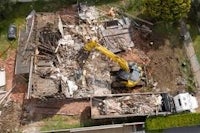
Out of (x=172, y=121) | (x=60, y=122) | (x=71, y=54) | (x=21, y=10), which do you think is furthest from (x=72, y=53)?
(x=172, y=121)

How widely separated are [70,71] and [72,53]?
55.6 inches

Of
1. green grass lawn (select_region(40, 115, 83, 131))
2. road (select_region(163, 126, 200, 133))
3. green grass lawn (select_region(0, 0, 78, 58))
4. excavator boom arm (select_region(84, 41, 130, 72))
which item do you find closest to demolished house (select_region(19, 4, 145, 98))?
green grass lawn (select_region(0, 0, 78, 58))

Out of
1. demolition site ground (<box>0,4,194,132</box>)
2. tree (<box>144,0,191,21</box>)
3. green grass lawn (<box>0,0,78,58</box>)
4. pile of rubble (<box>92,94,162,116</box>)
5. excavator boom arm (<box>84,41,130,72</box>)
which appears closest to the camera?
pile of rubble (<box>92,94,162,116</box>)

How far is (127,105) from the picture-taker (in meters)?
26.6

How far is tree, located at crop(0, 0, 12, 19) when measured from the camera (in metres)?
28.8

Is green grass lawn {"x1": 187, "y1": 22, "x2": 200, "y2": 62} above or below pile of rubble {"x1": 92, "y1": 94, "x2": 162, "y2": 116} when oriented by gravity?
above

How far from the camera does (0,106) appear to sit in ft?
88.5

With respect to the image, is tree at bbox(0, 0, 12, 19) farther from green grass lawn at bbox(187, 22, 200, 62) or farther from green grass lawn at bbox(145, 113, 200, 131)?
green grass lawn at bbox(187, 22, 200, 62)

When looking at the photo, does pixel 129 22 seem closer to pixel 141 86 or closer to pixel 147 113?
pixel 141 86

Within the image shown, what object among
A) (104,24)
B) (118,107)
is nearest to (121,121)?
(118,107)

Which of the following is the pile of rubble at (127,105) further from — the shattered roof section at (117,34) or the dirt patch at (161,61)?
the shattered roof section at (117,34)

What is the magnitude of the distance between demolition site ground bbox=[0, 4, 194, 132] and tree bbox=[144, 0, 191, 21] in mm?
1701

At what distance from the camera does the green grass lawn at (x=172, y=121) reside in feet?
86.7

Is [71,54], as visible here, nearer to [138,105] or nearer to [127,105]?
[127,105]
